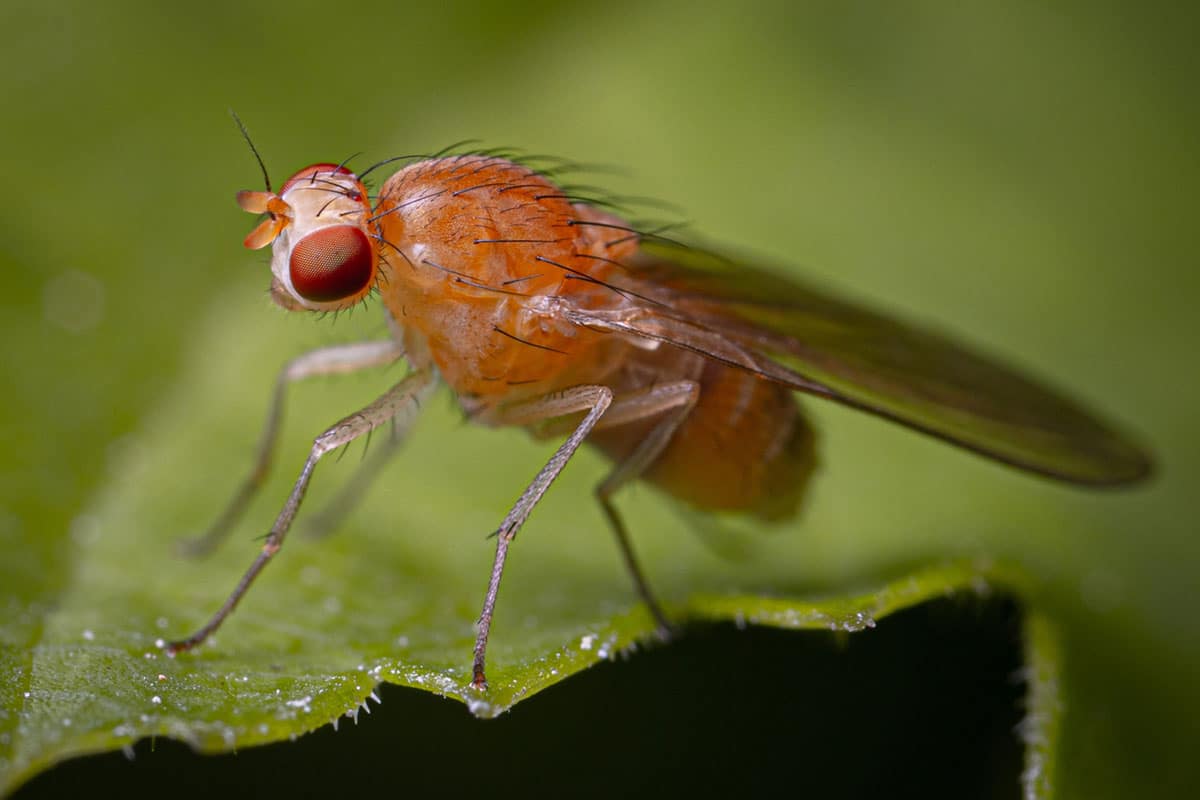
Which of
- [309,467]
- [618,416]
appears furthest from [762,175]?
[309,467]

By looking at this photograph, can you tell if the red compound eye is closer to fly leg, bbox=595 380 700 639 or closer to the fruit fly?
the fruit fly

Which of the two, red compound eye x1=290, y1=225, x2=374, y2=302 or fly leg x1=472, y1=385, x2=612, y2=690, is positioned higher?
red compound eye x1=290, y1=225, x2=374, y2=302

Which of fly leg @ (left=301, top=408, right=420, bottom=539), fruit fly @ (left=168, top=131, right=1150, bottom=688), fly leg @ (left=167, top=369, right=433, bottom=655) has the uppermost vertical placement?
fruit fly @ (left=168, top=131, right=1150, bottom=688)

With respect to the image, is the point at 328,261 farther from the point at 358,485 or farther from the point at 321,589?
the point at 358,485

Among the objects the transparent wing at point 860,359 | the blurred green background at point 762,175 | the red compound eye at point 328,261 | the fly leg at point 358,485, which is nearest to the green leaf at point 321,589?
the fly leg at point 358,485

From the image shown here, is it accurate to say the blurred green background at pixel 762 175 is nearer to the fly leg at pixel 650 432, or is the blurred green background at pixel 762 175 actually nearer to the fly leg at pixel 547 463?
the fly leg at pixel 650 432

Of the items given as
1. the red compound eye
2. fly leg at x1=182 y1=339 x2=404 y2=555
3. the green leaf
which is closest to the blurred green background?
the green leaf

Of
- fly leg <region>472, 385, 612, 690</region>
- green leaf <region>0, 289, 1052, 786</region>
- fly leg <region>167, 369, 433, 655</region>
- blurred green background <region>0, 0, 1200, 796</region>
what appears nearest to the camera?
green leaf <region>0, 289, 1052, 786</region>
